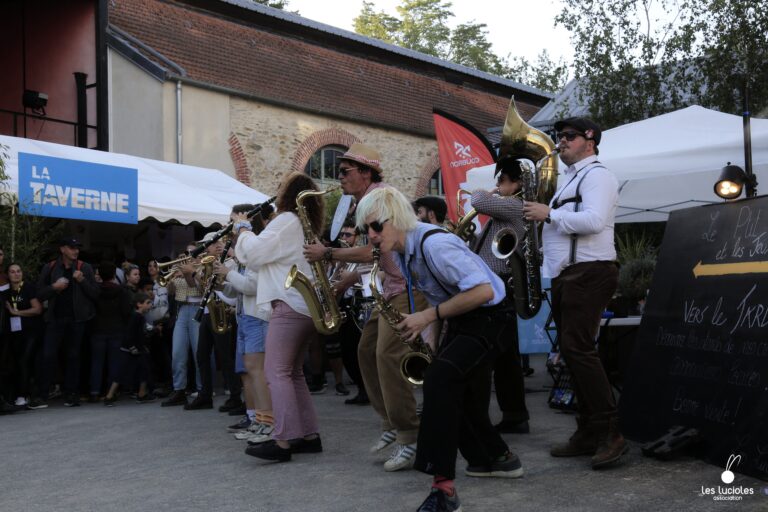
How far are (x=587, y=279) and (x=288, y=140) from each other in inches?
681

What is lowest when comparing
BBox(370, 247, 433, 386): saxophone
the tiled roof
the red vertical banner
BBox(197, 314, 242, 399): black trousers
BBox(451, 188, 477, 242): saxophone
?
BBox(197, 314, 242, 399): black trousers

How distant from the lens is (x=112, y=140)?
1925 centimetres

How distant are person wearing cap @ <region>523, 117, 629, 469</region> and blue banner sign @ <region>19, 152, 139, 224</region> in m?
8.00

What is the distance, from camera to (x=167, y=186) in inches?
559

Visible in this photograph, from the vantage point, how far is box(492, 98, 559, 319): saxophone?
5.68 m

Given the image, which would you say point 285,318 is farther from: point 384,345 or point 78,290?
point 78,290

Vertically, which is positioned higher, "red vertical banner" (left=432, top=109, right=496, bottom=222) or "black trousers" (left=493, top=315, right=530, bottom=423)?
"red vertical banner" (left=432, top=109, right=496, bottom=222)

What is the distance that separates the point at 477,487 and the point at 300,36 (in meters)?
21.2

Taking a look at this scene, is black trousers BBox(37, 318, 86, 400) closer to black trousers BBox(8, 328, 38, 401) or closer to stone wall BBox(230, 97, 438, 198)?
black trousers BBox(8, 328, 38, 401)

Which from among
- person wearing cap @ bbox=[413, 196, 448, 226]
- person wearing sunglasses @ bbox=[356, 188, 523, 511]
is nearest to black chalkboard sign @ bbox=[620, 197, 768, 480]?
person wearing sunglasses @ bbox=[356, 188, 523, 511]

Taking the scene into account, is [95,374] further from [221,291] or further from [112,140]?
[112,140]

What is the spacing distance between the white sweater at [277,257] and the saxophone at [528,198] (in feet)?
4.58

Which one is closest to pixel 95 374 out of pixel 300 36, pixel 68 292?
pixel 68 292

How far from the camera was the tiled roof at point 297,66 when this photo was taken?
20484mm
